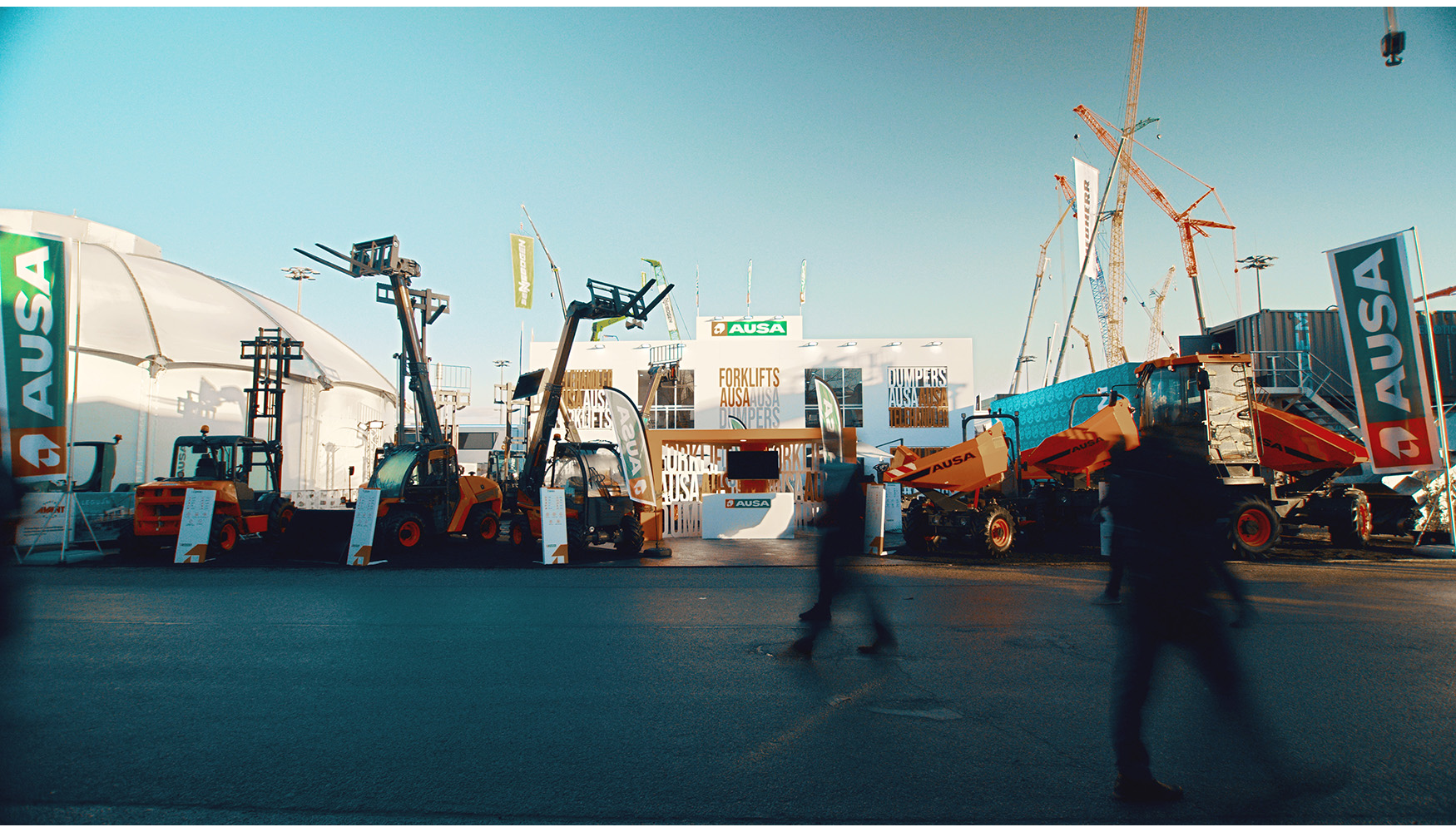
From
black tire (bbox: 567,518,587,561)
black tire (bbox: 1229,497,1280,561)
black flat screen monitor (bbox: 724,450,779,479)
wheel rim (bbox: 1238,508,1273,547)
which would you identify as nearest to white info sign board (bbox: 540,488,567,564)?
black tire (bbox: 567,518,587,561)

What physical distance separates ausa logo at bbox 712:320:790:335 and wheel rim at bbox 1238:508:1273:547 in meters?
32.2

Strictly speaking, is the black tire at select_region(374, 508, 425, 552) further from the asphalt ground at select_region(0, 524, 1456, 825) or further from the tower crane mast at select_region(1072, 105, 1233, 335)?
the tower crane mast at select_region(1072, 105, 1233, 335)

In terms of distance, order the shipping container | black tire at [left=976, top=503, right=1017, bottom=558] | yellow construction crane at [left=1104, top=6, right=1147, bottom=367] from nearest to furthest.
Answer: black tire at [left=976, top=503, right=1017, bottom=558] < the shipping container < yellow construction crane at [left=1104, top=6, right=1147, bottom=367]

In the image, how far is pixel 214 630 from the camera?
665 cm

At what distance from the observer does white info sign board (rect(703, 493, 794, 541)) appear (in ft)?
59.1

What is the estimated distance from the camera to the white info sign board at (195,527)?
1211 centimetres

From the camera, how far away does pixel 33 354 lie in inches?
356

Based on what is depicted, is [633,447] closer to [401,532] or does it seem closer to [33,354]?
[401,532]

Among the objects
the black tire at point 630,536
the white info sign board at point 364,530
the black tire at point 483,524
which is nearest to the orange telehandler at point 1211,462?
the black tire at point 630,536

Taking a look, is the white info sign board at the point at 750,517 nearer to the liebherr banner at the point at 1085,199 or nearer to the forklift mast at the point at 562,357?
the forklift mast at the point at 562,357

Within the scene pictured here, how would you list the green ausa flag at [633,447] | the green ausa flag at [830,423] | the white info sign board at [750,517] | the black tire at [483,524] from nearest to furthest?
the green ausa flag at [830,423], the green ausa flag at [633,447], the black tire at [483,524], the white info sign board at [750,517]

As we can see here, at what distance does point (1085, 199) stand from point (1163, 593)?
46480 mm

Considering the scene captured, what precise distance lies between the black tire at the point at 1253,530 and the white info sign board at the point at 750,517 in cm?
922

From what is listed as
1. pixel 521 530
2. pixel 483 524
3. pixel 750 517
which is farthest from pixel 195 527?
pixel 750 517
